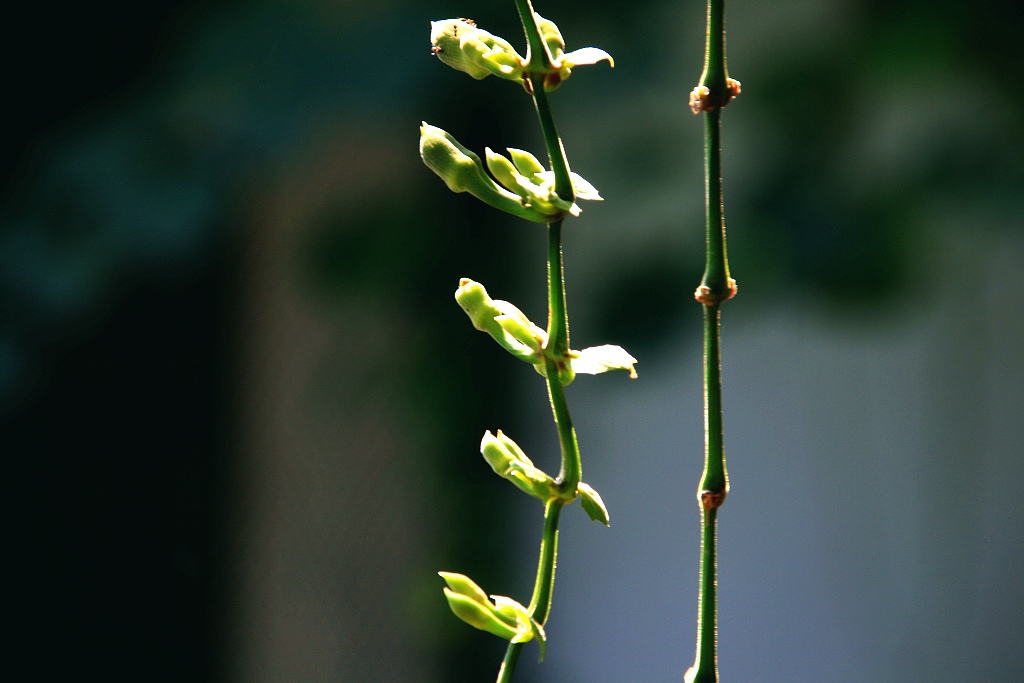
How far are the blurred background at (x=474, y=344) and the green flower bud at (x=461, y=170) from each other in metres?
0.73

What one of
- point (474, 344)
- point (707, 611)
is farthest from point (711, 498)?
point (474, 344)

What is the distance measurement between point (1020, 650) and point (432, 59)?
0.73 meters

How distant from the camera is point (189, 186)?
35.1 inches

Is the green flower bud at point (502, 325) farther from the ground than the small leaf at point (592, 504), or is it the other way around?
the green flower bud at point (502, 325)

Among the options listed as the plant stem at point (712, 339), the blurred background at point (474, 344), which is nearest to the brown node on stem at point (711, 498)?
the plant stem at point (712, 339)

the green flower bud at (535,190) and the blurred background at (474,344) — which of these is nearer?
the green flower bud at (535,190)

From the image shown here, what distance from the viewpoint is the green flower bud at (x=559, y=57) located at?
0.64 feet

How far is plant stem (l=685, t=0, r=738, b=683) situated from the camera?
0.18m

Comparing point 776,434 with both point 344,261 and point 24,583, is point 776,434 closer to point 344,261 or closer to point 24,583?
point 344,261

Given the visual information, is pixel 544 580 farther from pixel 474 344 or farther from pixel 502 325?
pixel 474 344

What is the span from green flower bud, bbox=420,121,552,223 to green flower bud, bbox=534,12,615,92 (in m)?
0.02

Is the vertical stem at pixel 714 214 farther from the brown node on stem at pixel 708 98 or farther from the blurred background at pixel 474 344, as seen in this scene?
the blurred background at pixel 474 344

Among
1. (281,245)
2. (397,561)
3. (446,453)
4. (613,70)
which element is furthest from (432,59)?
(397,561)

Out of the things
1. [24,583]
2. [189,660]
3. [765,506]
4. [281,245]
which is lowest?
[189,660]
